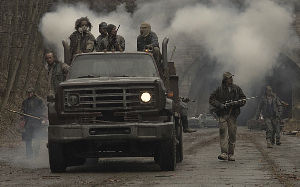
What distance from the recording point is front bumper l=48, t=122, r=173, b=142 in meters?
12.8

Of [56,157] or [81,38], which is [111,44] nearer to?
[81,38]

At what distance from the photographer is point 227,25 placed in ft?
163

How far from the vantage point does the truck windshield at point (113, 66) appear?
14.2 m

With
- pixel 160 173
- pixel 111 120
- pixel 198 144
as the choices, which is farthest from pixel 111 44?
pixel 198 144

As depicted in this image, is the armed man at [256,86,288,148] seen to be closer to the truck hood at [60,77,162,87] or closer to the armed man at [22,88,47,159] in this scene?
the armed man at [22,88,47,159]

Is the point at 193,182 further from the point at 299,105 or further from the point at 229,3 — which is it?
the point at 299,105

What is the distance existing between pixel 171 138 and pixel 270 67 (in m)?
40.1

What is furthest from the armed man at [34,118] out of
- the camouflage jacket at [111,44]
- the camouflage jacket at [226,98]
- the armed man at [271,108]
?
the armed man at [271,108]

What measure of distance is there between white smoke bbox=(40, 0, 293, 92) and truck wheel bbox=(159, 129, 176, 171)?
34.3m

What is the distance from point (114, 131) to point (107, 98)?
1.91ft

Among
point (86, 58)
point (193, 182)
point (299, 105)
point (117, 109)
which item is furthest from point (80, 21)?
point (299, 105)

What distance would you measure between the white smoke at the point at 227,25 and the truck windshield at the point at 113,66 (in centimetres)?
3295

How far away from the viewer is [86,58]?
574 inches

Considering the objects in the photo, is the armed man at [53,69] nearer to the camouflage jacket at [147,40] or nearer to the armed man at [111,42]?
the armed man at [111,42]
